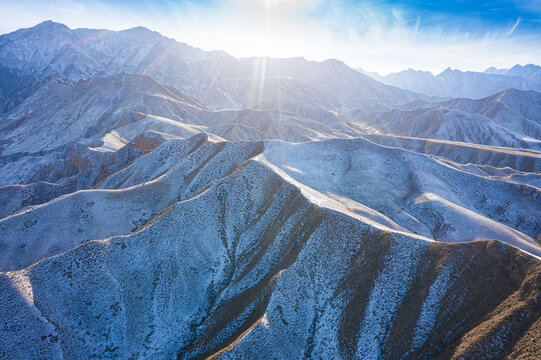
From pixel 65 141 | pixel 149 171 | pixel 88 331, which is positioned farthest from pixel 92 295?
pixel 65 141

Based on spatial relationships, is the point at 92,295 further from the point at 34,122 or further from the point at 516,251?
the point at 34,122

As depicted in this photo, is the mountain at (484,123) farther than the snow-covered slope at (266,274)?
Yes

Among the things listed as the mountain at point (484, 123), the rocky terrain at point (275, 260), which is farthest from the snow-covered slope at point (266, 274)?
the mountain at point (484, 123)

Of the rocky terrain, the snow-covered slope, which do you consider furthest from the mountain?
the snow-covered slope

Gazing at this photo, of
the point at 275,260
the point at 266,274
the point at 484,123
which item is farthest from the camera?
the point at 484,123

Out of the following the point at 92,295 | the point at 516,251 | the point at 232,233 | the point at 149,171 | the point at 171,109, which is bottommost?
the point at 92,295

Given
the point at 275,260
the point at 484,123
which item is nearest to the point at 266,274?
the point at 275,260

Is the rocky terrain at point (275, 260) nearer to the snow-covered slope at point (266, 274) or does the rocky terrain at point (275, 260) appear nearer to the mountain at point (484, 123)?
the snow-covered slope at point (266, 274)

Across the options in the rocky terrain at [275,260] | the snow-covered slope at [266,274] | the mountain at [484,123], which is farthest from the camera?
the mountain at [484,123]

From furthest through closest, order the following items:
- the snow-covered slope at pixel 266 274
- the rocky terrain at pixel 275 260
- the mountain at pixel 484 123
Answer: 1. the mountain at pixel 484 123
2. the rocky terrain at pixel 275 260
3. the snow-covered slope at pixel 266 274

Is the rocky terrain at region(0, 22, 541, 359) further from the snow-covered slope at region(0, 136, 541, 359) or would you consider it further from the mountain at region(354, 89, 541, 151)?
the mountain at region(354, 89, 541, 151)

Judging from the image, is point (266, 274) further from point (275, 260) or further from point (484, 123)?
point (484, 123)
